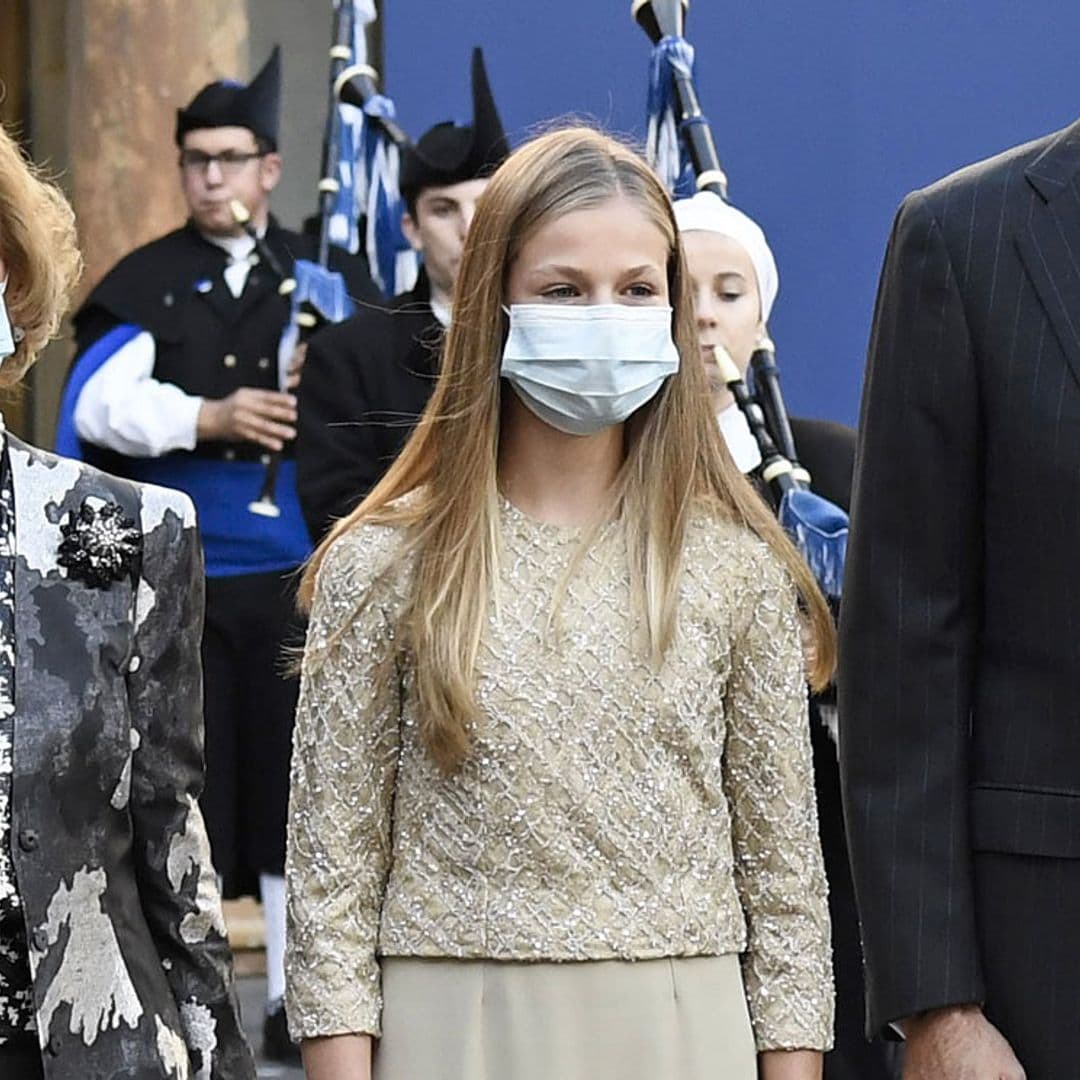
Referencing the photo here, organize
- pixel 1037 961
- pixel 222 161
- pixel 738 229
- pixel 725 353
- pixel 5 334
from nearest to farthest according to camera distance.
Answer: pixel 1037 961 → pixel 5 334 → pixel 725 353 → pixel 738 229 → pixel 222 161

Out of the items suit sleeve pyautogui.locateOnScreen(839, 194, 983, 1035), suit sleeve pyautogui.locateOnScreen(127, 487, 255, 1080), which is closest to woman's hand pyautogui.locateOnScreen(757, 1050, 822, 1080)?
suit sleeve pyautogui.locateOnScreen(839, 194, 983, 1035)

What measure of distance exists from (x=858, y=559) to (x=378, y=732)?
0.59 meters

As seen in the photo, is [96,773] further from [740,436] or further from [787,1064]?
[740,436]

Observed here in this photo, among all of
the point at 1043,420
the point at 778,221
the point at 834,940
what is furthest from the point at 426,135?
the point at 1043,420

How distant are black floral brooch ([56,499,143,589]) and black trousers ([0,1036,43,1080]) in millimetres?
495

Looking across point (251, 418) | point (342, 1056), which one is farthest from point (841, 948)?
point (342, 1056)

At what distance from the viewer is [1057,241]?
317 centimetres

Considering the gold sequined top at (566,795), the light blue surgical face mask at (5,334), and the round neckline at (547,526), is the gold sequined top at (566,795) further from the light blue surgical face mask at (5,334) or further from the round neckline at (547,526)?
the light blue surgical face mask at (5,334)

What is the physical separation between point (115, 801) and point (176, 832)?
0.10 m

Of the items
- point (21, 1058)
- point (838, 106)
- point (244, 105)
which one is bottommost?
point (21, 1058)

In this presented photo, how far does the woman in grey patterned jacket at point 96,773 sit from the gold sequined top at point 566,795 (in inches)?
6.5

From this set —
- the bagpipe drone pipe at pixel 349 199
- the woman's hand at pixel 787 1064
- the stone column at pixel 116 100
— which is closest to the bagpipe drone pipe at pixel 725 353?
the bagpipe drone pipe at pixel 349 199

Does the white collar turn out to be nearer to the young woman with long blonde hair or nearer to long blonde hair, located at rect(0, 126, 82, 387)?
the young woman with long blonde hair

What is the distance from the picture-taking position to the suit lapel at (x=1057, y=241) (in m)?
3.12
